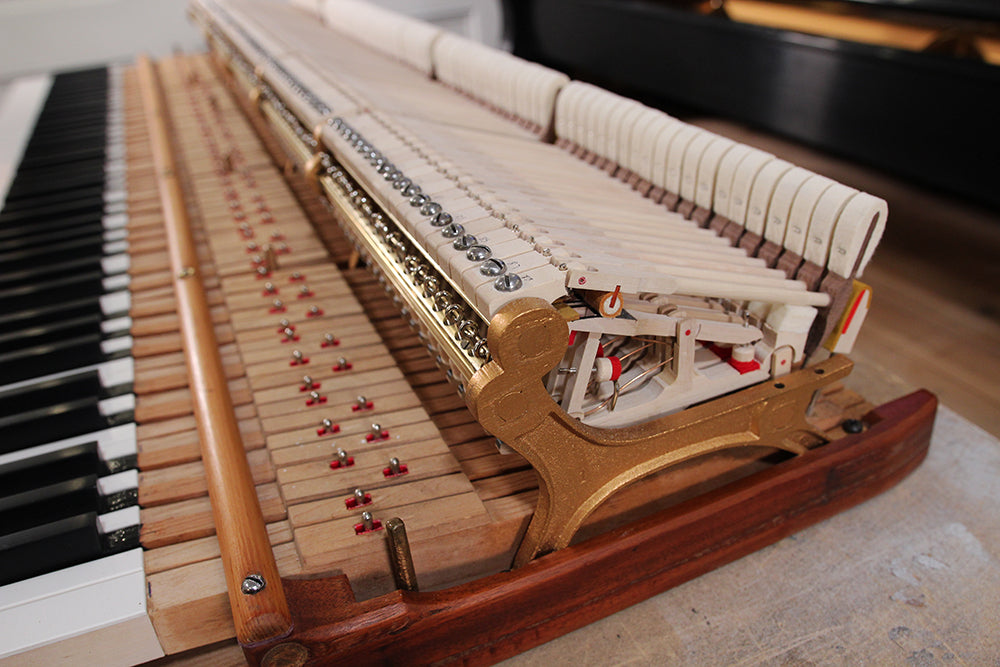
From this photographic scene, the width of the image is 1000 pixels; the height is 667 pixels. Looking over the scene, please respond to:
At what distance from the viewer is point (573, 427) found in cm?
180

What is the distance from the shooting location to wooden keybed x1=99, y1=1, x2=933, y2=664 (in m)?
1.79

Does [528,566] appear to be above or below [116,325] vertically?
below

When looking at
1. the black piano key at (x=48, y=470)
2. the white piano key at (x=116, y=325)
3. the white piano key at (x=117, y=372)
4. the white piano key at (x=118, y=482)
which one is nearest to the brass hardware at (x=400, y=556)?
the white piano key at (x=118, y=482)

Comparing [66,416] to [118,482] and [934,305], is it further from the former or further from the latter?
[934,305]

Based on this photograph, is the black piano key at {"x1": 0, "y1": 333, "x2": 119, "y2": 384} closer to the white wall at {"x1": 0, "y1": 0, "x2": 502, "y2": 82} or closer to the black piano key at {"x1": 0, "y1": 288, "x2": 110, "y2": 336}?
the black piano key at {"x1": 0, "y1": 288, "x2": 110, "y2": 336}

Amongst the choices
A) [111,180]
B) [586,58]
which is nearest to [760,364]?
[111,180]

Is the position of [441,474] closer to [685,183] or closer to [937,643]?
[685,183]

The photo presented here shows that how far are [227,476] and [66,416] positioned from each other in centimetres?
71

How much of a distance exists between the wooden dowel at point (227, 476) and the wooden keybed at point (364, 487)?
0.01 metres

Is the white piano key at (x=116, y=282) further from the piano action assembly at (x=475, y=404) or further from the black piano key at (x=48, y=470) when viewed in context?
the black piano key at (x=48, y=470)

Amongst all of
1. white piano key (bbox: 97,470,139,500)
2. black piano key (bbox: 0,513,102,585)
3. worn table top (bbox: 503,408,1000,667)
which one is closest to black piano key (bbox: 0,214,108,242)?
white piano key (bbox: 97,470,139,500)

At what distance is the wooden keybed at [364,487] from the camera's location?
1.79 m

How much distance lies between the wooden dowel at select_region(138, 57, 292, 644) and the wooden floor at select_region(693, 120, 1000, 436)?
8.31 feet

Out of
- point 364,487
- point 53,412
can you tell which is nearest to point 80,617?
point 364,487
